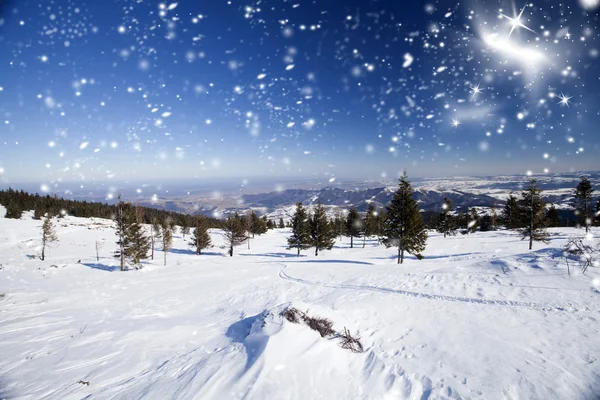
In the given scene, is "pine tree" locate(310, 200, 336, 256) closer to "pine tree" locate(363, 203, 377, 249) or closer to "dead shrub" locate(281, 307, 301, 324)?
"pine tree" locate(363, 203, 377, 249)

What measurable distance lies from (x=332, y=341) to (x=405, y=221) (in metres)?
20.7

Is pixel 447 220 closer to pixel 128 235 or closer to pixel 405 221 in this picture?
pixel 405 221

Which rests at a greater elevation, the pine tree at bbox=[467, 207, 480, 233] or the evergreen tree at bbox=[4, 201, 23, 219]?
the evergreen tree at bbox=[4, 201, 23, 219]

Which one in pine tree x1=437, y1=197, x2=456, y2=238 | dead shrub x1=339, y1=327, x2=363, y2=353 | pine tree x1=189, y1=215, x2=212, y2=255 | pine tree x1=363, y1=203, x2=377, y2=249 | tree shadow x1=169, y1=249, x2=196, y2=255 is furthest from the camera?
pine tree x1=437, y1=197, x2=456, y2=238

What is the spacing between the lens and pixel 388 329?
27.7ft

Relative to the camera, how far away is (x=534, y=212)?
29.4 m

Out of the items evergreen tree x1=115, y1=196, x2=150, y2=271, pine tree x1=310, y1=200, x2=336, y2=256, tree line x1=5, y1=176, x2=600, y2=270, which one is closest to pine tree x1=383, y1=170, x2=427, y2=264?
tree line x1=5, y1=176, x2=600, y2=270

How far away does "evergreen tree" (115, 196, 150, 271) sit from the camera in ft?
98.0

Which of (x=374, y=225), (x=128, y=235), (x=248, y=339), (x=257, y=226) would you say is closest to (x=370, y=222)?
(x=374, y=225)

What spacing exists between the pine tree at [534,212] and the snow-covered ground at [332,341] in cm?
1938

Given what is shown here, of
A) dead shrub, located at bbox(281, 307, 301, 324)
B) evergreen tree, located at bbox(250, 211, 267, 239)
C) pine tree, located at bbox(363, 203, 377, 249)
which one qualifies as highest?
dead shrub, located at bbox(281, 307, 301, 324)

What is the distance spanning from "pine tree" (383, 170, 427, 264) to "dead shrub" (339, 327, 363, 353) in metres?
19.8

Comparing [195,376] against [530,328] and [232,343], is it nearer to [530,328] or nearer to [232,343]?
[232,343]

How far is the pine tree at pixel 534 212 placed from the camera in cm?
2894
